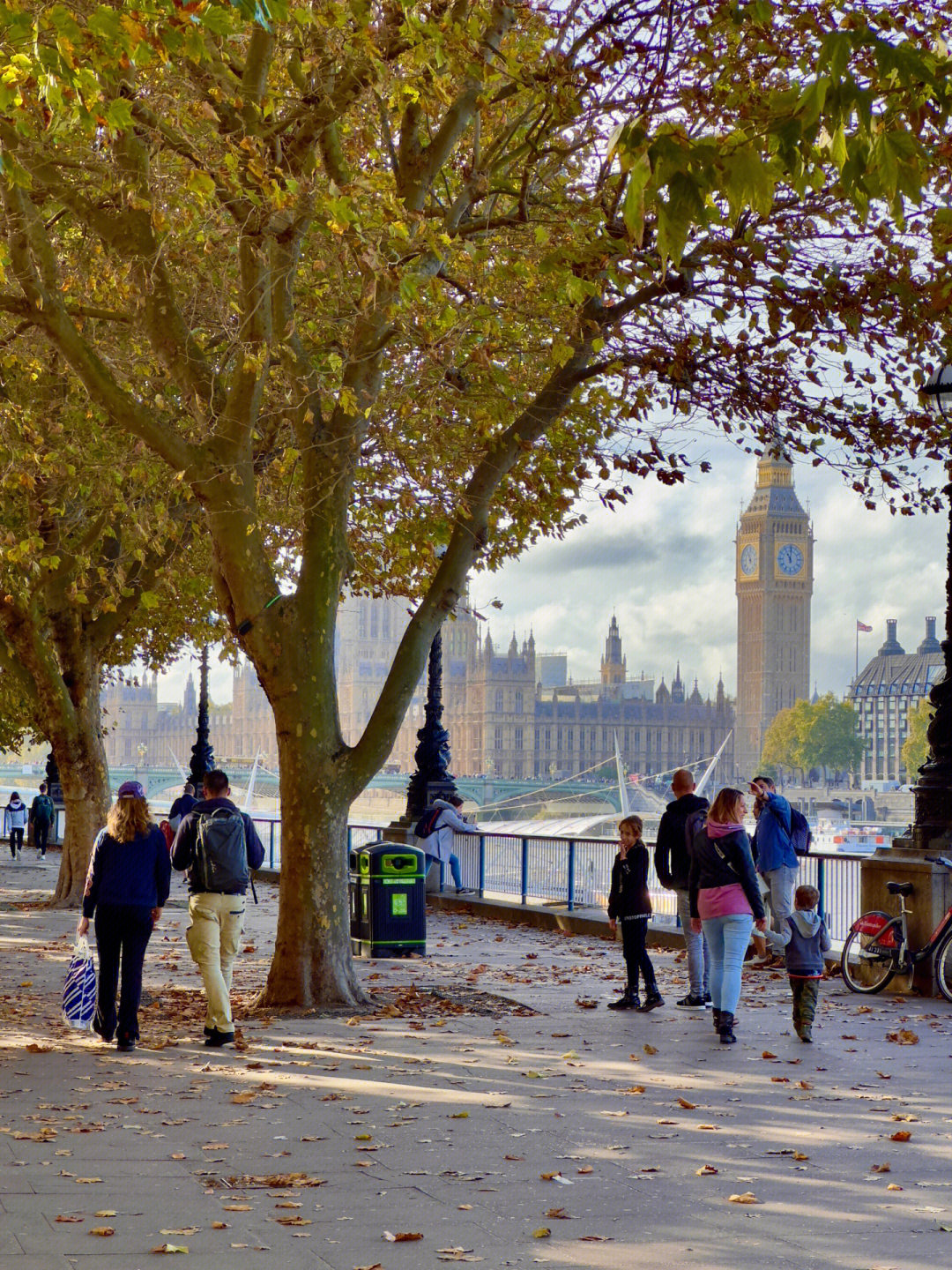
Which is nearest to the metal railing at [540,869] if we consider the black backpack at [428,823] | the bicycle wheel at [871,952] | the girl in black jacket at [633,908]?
the black backpack at [428,823]

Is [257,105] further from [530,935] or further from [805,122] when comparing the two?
[530,935]

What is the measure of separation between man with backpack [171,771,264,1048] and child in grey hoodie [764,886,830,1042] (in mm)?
3338

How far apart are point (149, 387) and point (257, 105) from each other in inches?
287

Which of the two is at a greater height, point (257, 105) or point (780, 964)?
point (257, 105)

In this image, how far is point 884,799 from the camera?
15600 centimetres

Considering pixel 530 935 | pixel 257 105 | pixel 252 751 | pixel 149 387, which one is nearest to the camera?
pixel 257 105

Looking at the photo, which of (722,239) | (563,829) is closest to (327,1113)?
(722,239)

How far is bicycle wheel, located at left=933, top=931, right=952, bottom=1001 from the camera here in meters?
12.4

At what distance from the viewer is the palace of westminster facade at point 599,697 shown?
536 ft

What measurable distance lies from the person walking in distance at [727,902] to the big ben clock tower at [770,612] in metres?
179

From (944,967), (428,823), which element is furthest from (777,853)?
(428,823)

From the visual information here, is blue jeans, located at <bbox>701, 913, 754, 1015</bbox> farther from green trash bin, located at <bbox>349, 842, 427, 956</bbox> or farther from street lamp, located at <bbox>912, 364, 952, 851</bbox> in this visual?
green trash bin, located at <bbox>349, 842, 427, 956</bbox>

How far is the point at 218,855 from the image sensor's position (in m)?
10.1

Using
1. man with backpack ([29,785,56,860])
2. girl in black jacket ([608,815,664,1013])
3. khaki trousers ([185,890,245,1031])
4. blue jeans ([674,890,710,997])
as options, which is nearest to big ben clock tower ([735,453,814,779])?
man with backpack ([29,785,56,860])
